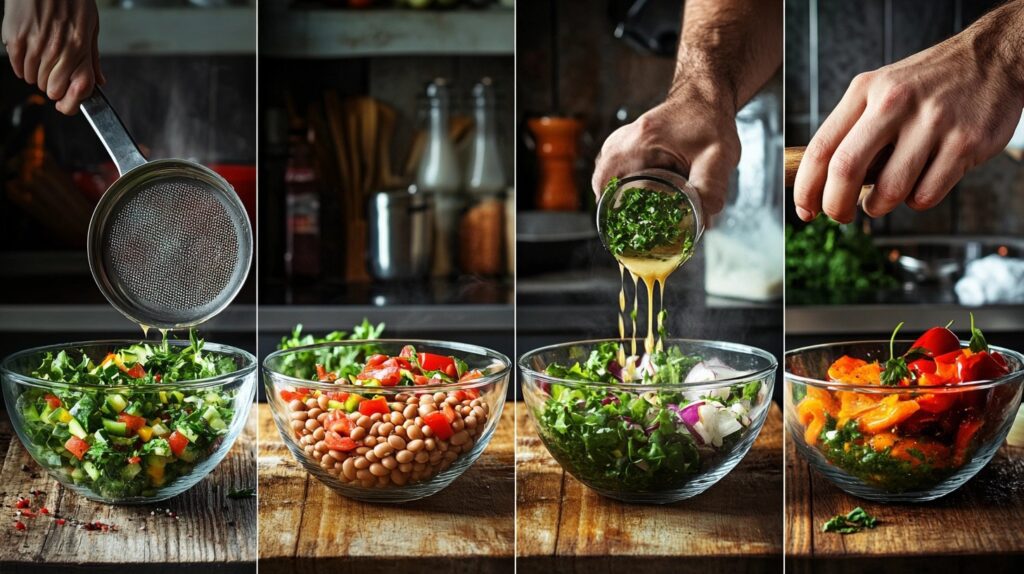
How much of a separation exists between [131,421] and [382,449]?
207mm

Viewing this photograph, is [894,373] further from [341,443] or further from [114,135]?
[114,135]

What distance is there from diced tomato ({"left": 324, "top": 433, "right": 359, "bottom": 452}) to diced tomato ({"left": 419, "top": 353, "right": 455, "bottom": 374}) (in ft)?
0.56

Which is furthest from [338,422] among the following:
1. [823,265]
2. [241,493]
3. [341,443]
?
[823,265]

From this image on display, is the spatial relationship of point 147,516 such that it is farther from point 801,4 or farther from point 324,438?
point 801,4

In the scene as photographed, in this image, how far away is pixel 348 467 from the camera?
0.86 meters

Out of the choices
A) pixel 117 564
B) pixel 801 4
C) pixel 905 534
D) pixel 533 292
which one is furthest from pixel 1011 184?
pixel 117 564

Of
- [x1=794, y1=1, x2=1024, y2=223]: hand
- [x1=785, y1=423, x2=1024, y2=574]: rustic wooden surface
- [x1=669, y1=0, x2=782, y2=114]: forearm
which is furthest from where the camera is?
[x1=669, y1=0, x2=782, y2=114]: forearm

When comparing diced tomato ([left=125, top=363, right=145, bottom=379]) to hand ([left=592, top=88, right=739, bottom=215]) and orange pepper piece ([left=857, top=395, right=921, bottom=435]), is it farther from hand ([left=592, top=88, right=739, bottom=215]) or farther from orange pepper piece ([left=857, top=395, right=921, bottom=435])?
orange pepper piece ([left=857, top=395, right=921, bottom=435])

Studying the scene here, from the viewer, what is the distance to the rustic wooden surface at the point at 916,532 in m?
0.79

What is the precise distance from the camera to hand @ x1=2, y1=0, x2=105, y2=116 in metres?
0.96

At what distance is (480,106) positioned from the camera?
2.26m

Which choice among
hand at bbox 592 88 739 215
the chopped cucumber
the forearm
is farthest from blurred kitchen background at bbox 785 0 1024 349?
the chopped cucumber

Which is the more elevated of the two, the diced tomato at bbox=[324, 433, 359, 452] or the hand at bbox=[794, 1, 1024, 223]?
the hand at bbox=[794, 1, 1024, 223]

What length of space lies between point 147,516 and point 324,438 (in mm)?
158
